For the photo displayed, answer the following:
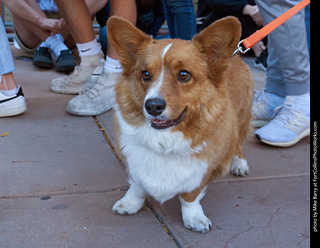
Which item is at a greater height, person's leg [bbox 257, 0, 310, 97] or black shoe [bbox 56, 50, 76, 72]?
person's leg [bbox 257, 0, 310, 97]

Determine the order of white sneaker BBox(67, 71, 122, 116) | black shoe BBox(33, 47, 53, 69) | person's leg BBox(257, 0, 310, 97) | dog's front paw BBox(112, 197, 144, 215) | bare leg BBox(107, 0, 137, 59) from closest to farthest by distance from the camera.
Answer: dog's front paw BBox(112, 197, 144, 215) < person's leg BBox(257, 0, 310, 97) < bare leg BBox(107, 0, 137, 59) < white sneaker BBox(67, 71, 122, 116) < black shoe BBox(33, 47, 53, 69)

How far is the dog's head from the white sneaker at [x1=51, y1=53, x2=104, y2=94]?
1.91m

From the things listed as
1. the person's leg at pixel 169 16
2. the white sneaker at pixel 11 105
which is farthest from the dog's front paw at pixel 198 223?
the person's leg at pixel 169 16

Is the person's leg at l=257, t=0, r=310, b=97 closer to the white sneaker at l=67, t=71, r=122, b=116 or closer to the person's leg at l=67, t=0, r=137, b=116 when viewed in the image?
the person's leg at l=67, t=0, r=137, b=116

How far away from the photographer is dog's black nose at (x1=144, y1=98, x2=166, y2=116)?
1.95 m

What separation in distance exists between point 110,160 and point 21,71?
8.89ft

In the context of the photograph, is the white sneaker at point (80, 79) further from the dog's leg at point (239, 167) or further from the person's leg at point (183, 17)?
the dog's leg at point (239, 167)

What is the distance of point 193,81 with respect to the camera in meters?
2.18

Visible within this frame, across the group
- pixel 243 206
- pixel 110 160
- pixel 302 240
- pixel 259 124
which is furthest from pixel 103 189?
pixel 259 124

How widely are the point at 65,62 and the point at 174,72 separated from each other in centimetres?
304

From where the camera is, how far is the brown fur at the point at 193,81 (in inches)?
83.8

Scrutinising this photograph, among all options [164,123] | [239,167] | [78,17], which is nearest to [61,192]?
[164,123]

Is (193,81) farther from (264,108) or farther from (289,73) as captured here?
(264,108)

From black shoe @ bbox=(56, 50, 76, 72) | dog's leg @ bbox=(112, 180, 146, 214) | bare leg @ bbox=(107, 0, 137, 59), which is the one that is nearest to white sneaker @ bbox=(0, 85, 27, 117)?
bare leg @ bbox=(107, 0, 137, 59)
